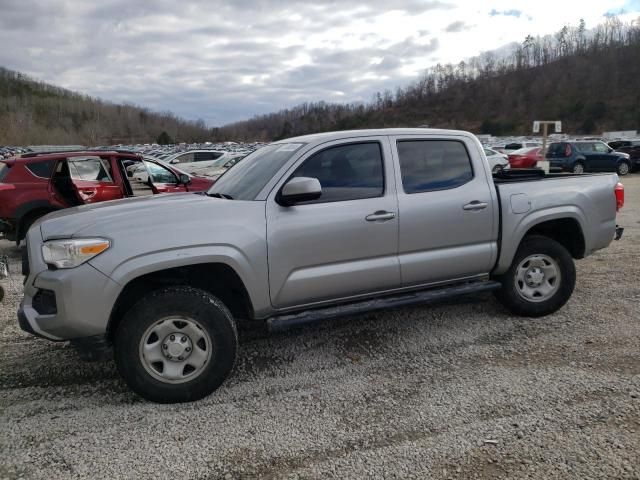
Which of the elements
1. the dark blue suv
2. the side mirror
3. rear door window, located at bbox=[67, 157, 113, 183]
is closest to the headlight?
the side mirror

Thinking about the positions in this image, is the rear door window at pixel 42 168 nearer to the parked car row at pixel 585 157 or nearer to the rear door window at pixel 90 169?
the rear door window at pixel 90 169

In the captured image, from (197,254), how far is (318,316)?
1028mm

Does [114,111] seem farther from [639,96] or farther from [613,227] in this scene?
[613,227]

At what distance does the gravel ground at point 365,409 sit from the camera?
278cm

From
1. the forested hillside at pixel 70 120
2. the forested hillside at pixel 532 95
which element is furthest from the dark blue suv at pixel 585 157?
the forested hillside at pixel 70 120

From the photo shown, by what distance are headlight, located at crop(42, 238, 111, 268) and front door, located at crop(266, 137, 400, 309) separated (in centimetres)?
114

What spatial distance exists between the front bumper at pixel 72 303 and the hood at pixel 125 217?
0.27 meters

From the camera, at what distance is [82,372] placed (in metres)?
3.96

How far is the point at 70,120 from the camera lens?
13838 cm

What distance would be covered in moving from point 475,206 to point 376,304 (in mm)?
1259

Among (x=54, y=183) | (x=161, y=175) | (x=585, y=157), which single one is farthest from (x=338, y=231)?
(x=585, y=157)

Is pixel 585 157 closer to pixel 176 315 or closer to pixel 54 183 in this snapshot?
pixel 54 183

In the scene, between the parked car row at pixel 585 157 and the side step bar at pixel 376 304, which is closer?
the side step bar at pixel 376 304

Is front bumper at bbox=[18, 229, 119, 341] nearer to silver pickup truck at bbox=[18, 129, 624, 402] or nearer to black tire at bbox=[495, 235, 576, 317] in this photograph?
silver pickup truck at bbox=[18, 129, 624, 402]
